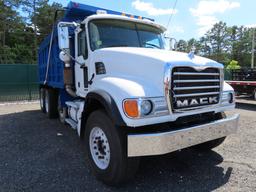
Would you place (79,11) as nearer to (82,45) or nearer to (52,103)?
(82,45)

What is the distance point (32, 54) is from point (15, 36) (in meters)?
4.76

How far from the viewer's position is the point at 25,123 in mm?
8031

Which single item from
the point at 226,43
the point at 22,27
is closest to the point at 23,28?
the point at 22,27

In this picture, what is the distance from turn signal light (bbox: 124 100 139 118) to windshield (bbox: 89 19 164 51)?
1815mm

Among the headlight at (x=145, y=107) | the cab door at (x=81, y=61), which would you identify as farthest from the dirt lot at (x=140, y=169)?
the cab door at (x=81, y=61)

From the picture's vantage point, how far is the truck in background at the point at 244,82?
1230 cm

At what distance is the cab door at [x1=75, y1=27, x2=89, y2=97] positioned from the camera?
5.19 metres

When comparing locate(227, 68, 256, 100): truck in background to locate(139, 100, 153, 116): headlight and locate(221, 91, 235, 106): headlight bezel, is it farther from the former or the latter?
locate(139, 100, 153, 116): headlight

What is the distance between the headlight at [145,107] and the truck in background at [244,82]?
9.93 m

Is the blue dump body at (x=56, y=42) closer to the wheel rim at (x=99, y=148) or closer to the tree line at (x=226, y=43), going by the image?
the wheel rim at (x=99, y=148)

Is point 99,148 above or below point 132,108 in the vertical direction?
below

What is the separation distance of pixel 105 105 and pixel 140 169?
139cm

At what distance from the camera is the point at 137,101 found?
3375 mm

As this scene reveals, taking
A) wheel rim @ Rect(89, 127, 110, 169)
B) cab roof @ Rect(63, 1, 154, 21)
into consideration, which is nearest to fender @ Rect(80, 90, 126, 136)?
wheel rim @ Rect(89, 127, 110, 169)
